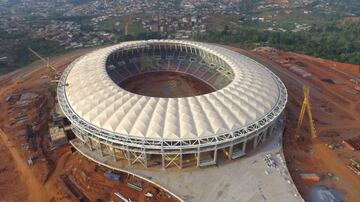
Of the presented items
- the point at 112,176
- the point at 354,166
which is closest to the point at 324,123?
the point at 354,166

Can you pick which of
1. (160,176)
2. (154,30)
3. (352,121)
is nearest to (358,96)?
(352,121)

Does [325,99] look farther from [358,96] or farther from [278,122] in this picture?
[278,122]

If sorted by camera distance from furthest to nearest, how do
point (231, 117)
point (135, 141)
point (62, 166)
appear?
point (62, 166)
point (231, 117)
point (135, 141)

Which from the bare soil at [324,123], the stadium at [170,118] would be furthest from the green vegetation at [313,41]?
the stadium at [170,118]

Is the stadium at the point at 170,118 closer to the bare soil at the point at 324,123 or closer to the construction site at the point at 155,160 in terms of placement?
the construction site at the point at 155,160

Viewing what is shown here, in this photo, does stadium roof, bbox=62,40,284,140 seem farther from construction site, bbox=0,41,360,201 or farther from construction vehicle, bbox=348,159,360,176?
construction vehicle, bbox=348,159,360,176

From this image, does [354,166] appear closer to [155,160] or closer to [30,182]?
[155,160]
